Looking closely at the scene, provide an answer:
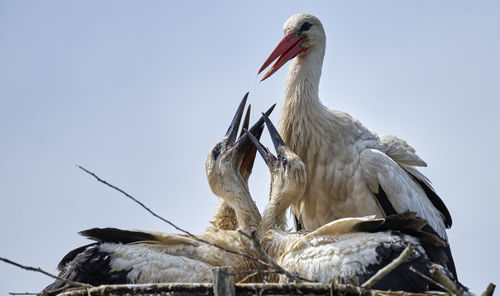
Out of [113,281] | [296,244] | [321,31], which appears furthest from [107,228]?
[321,31]

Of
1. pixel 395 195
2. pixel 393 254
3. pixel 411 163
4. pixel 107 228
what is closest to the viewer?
pixel 393 254

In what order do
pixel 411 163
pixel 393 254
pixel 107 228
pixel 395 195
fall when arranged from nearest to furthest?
pixel 393 254 → pixel 107 228 → pixel 395 195 → pixel 411 163

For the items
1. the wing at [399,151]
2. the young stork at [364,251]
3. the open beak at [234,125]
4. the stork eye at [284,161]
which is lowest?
the young stork at [364,251]

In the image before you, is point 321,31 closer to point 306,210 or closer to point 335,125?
point 335,125

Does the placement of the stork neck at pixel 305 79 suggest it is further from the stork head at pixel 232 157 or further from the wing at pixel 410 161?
the wing at pixel 410 161

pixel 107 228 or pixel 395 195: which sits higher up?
pixel 395 195

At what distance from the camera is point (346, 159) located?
543 centimetres

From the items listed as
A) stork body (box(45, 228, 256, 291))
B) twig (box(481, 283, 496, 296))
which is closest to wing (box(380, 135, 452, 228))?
stork body (box(45, 228, 256, 291))

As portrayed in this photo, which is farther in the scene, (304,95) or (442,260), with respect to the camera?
(304,95)

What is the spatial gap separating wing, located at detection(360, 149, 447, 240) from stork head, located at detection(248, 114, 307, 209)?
413 millimetres

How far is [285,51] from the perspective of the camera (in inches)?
221

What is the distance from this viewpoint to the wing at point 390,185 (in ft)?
17.2

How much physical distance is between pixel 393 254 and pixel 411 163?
1647mm

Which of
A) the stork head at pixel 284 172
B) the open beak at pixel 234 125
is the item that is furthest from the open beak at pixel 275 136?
the open beak at pixel 234 125
